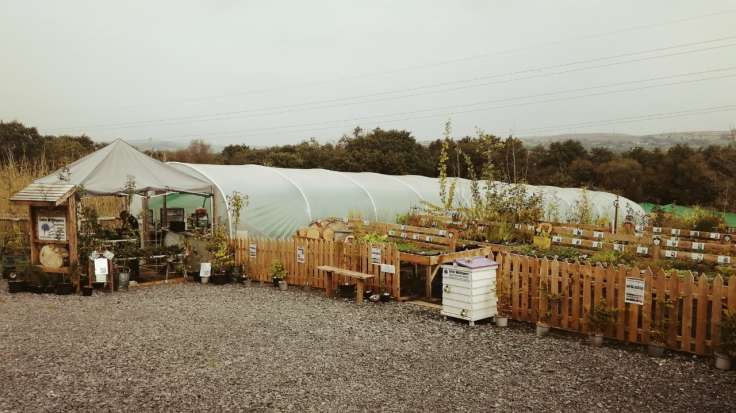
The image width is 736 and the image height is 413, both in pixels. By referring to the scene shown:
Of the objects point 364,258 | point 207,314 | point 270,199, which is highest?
point 270,199

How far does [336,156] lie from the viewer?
3919cm

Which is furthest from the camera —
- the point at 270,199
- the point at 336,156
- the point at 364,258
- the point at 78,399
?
the point at 336,156

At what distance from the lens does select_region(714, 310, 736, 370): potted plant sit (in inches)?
256

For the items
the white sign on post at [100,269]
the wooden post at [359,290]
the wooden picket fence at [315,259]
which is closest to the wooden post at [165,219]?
the wooden picket fence at [315,259]

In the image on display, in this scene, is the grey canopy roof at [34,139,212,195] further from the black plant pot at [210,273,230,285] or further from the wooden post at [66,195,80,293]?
the black plant pot at [210,273,230,285]

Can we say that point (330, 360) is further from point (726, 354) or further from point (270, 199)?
point (270, 199)

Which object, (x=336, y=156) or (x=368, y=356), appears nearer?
(x=368, y=356)

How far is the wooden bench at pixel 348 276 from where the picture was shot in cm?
1048

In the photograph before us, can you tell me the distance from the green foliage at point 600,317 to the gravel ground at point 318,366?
1.04 feet

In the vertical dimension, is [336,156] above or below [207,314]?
above

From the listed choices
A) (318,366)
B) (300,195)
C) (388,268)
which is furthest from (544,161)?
(318,366)

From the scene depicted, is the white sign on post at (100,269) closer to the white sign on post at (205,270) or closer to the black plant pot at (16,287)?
the black plant pot at (16,287)

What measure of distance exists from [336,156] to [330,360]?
32796 millimetres

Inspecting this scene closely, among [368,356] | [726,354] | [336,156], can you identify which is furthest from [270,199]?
[336,156]
